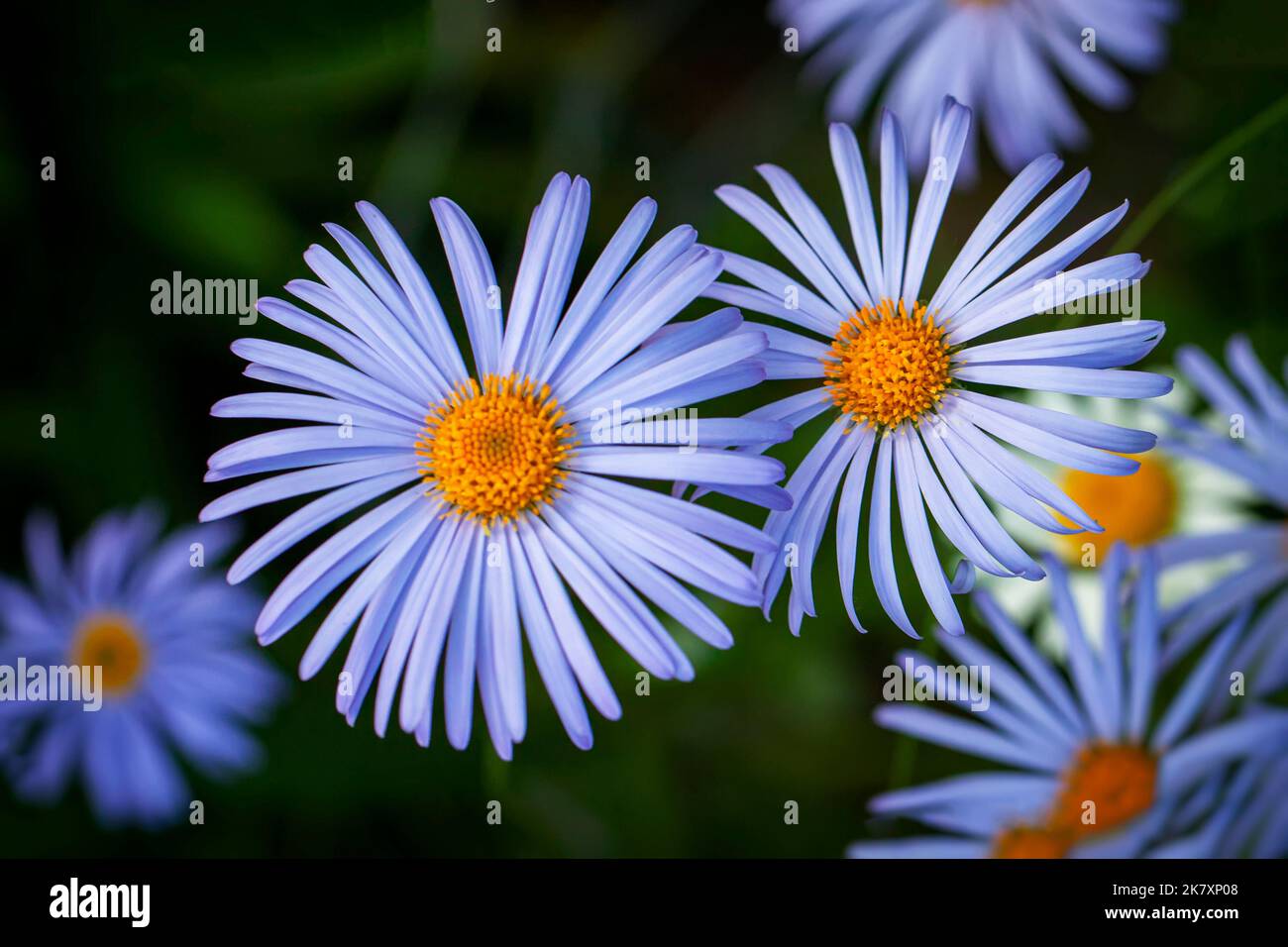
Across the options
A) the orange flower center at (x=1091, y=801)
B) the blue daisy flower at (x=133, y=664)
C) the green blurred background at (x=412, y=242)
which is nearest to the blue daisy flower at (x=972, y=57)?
the green blurred background at (x=412, y=242)

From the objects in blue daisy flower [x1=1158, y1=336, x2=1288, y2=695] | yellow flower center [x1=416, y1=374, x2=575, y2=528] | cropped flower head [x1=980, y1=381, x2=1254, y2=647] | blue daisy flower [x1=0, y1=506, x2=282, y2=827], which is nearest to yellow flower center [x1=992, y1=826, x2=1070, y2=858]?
blue daisy flower [x1=1158, y1=336, x2=1288, y2=695]

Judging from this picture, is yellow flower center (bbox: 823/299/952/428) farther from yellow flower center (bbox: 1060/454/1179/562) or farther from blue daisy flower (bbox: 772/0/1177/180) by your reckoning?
blue daisy flower (bbox: 772/0/1177/180)

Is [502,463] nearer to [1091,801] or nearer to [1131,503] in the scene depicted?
[1091,801]

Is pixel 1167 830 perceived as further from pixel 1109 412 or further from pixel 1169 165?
pixel 1169 165

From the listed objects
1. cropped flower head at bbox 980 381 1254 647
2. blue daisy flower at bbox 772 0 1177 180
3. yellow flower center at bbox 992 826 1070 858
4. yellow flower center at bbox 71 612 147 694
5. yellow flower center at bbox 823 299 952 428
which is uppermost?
blue daisy flower at bbox 772 0 1177 180

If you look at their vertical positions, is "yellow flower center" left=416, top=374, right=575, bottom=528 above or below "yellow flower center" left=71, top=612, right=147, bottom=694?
above

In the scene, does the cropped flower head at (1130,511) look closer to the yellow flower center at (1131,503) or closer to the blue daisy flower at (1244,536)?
the yellow flower center at (1131,503)
